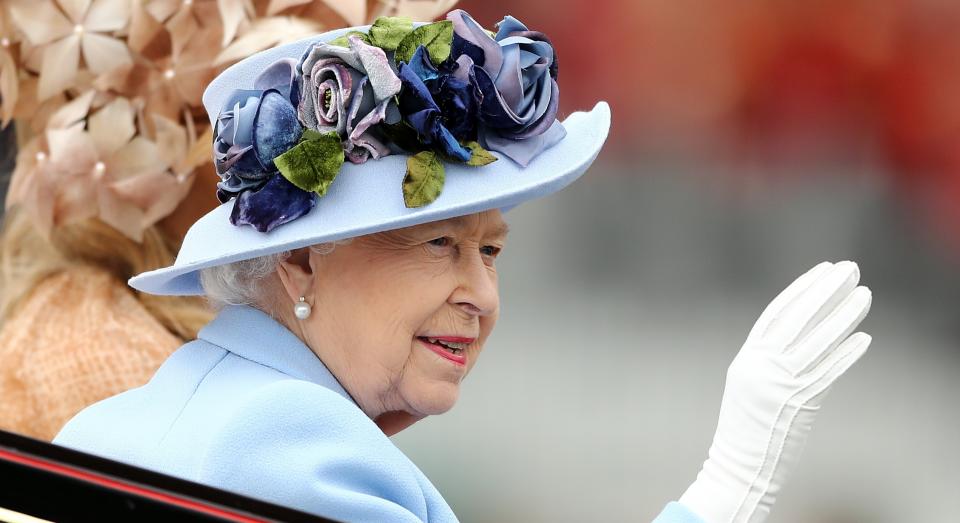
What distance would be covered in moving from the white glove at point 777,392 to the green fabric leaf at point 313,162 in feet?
1.55

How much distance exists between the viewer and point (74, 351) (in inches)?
112

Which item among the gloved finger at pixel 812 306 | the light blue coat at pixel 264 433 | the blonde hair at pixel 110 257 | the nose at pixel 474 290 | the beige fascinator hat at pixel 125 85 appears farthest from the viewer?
the blonde hair at pixel 110 257

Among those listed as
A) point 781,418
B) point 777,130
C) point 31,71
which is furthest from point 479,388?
point 781,418

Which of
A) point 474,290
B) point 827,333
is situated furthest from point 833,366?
point 474,290

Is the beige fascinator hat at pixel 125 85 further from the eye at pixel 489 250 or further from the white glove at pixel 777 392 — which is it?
the white glove at pixel 777 392

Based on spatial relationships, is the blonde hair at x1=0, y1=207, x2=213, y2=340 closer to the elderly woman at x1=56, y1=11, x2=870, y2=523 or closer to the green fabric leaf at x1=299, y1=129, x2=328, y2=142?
the elderly woman at x1=56, y1=11, x2=870, y2=523

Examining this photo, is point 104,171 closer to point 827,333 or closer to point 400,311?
point 400,311

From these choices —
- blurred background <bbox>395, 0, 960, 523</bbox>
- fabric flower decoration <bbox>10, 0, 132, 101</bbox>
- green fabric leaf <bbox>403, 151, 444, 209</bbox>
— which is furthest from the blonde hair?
green fabric leaf <bbox>403, 151, 444, 209</bbox>

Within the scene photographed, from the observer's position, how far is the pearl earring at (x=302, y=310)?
4.36ft

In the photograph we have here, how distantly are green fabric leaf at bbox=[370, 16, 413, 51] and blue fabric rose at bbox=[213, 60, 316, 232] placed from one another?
95 millimetres

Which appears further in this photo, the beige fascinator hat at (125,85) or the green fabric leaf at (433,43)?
the beige fascinator hat at (125,85)

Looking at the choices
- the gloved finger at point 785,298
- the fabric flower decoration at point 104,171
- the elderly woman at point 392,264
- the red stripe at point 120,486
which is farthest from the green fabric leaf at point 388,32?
the fabric flower decoration at point 104,171

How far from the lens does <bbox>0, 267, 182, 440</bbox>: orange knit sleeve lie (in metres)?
2.83

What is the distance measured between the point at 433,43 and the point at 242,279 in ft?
1.10
